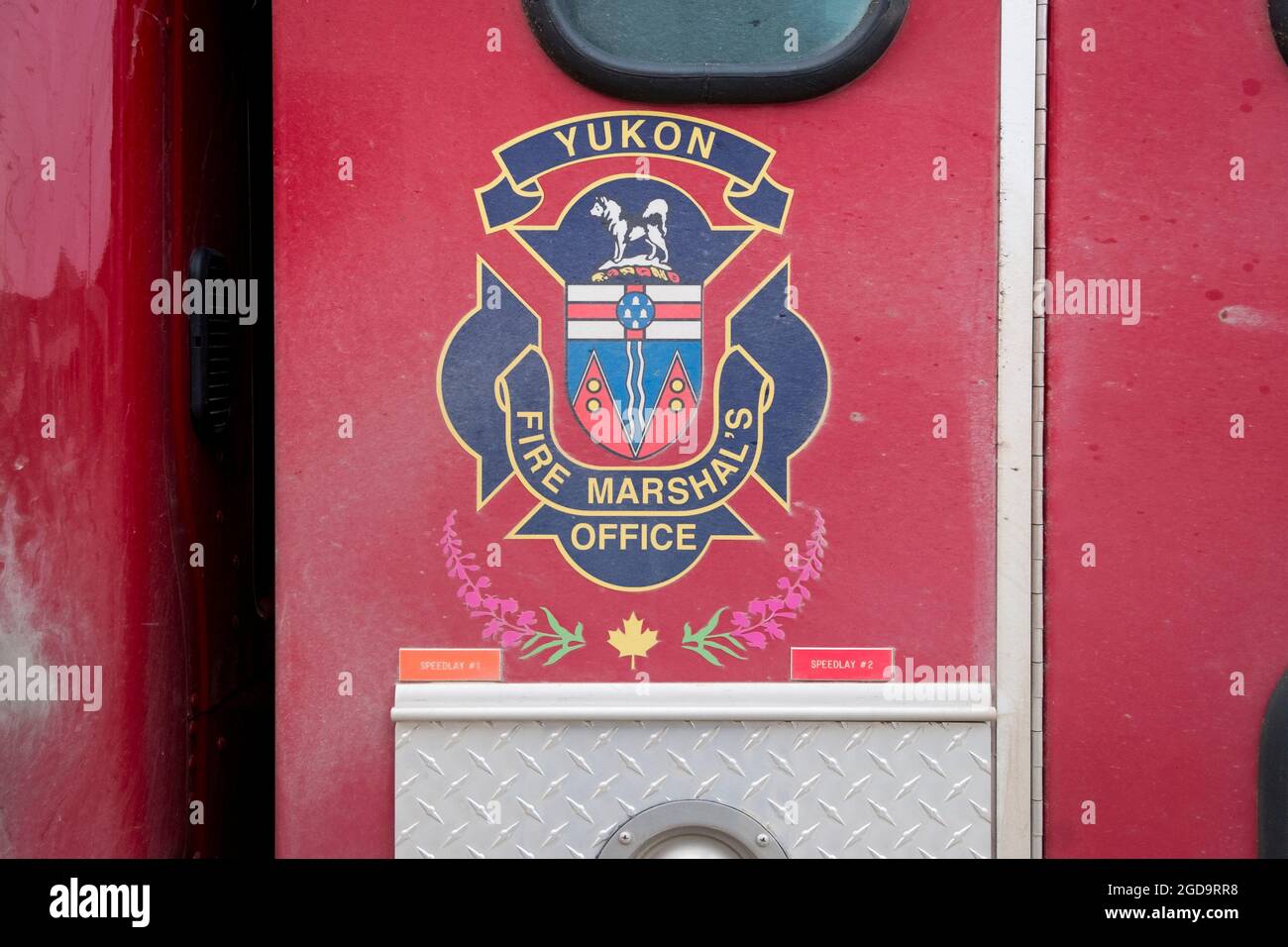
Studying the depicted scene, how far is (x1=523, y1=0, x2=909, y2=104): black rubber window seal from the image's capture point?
55.1 inches

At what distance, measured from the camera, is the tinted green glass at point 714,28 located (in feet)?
4.64

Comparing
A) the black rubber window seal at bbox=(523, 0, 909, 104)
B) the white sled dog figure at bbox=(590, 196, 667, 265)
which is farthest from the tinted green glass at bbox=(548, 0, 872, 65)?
the white sled dog figure at bbox=(590, 196, 667, 265)

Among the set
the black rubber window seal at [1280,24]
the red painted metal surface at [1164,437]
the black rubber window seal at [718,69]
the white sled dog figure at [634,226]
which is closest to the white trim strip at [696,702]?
the red painted metal surface at [1164,437]

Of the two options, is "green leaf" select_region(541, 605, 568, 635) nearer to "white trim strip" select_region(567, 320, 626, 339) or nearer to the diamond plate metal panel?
the diamond plate metal panel

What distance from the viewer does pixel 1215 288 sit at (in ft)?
4.74

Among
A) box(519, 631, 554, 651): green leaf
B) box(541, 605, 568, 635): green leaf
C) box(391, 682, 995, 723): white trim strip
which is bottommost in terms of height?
box(391, 682, 995, 723): white trim strip

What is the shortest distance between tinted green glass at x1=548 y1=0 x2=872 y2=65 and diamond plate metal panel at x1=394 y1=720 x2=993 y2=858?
93cm

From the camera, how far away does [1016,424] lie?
1449 mm

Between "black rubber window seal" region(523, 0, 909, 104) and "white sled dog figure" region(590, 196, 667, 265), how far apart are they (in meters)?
0.15

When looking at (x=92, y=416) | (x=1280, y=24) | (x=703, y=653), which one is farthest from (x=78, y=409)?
(x=1280, y=24)

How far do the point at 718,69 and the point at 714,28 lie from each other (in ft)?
0.23

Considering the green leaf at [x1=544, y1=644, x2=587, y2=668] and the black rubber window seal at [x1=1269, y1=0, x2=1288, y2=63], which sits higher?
the black rubber window seal at [x1=1269, y1=0, x2=1288, y2=63]
